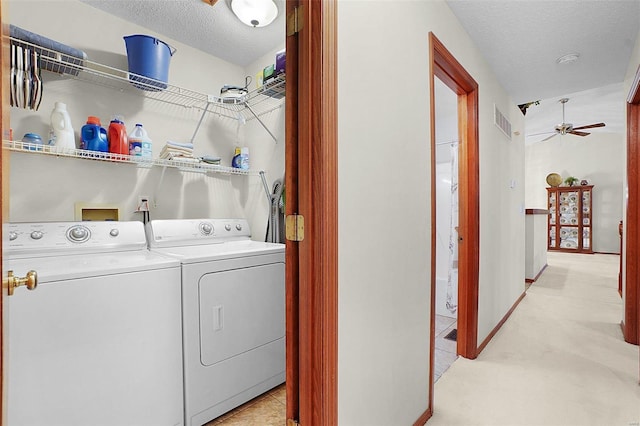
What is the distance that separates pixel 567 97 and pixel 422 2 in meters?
3.99

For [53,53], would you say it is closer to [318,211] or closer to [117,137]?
[117,137]

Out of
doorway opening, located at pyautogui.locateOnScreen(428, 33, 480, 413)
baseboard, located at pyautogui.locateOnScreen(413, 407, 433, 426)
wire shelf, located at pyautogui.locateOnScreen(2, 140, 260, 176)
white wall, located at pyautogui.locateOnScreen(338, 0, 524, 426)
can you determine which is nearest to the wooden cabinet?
doorway opening, located at pyautogui.locateOnScreen(428, 33, 480, 413)

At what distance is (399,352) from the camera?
4.60ft

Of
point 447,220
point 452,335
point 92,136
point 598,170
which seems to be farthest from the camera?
point 598,170

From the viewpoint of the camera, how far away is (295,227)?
1139 mm

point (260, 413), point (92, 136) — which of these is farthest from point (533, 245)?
point (92, 136)

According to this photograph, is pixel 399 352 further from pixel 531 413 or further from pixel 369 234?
pixel 531 413

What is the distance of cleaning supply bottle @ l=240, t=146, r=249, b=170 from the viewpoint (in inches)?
103

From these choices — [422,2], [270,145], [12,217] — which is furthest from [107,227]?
[422,2]

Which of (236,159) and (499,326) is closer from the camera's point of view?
(236,159)

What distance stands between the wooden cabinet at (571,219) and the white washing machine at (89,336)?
9.66m

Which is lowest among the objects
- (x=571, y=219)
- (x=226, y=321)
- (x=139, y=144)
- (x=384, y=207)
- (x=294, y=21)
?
(x=226, y=321)

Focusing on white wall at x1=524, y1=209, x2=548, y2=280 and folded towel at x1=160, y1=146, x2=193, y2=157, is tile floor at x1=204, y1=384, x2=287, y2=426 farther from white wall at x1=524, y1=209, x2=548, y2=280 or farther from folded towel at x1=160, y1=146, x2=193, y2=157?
white wall at x1=524, y1=209, x2=548, y2=280

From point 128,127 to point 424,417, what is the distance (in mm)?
2612
